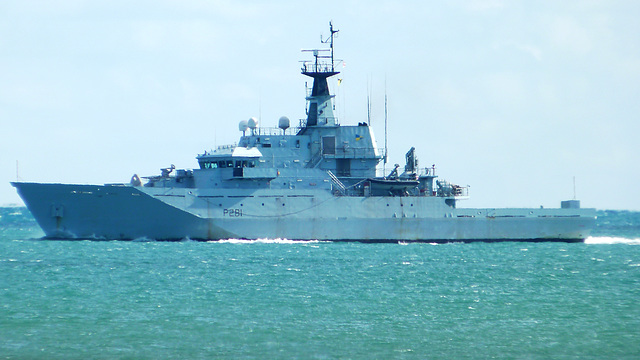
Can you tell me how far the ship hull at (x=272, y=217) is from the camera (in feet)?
114

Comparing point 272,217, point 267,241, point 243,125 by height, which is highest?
point 243,125

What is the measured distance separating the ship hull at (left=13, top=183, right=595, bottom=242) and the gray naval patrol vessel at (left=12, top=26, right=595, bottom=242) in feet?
0.16

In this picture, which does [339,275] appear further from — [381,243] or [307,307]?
[381,243]

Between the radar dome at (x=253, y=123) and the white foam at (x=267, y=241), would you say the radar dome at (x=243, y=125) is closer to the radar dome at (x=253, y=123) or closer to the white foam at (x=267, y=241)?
the radar dome at (x=253, y=123)

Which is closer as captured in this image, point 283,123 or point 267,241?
point 267,241

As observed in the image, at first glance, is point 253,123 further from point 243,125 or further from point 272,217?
point 272,217

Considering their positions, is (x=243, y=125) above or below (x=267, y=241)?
above

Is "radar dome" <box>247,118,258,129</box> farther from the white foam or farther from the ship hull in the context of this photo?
the white foam

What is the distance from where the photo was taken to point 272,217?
37.3 m

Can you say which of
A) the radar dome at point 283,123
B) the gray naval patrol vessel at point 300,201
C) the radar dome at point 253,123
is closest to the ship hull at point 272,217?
the gray naval patrol vessel at point 300,201

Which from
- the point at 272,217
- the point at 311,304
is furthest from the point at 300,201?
the point at 311,304

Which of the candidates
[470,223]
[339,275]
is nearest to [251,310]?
[339,275]

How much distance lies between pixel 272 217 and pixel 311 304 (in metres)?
16.9

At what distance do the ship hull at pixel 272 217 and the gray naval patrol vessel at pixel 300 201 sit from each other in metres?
0.05
